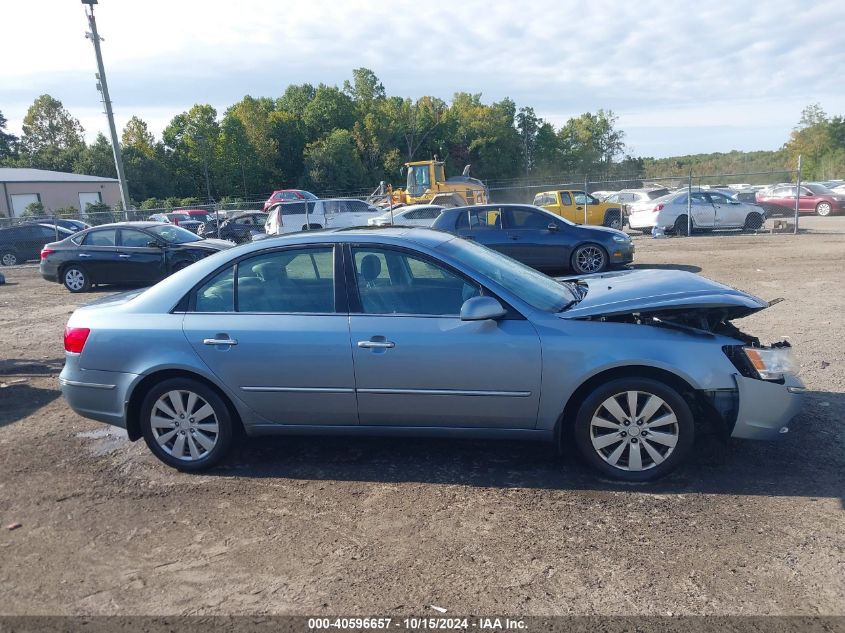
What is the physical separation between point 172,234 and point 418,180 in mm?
20287

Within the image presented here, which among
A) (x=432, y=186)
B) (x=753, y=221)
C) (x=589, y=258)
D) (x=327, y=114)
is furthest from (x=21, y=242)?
(x=327, y=114)

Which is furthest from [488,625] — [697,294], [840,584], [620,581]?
[697,294]

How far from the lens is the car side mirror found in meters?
4.15

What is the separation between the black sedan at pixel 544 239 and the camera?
13.5 meters

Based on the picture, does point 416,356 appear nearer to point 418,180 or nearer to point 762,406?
point 762,406

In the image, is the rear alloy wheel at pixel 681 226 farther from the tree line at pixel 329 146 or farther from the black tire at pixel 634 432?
the tree line at pixel 329 146

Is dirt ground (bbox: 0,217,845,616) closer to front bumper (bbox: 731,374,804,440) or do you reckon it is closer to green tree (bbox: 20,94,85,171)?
front bumper (bbox: 731,374,804,440)

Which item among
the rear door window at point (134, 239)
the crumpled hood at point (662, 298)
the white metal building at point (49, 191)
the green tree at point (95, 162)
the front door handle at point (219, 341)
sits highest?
the green tree at point (95, 162)

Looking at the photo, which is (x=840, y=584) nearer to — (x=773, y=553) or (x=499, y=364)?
(x=773, y=553)

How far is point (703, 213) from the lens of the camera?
21.6 meters

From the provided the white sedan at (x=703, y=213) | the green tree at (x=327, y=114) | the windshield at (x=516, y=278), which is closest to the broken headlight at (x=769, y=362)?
the windshield at (x=516, y=278)

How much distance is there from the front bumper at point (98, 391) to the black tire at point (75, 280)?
36.2 ft

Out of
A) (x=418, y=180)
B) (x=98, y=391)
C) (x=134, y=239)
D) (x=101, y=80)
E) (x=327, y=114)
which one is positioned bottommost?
(x=98, y=391)

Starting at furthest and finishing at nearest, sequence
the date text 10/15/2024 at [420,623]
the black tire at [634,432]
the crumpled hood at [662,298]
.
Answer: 1. the crumpled hood at [662,298]
2. the black tire at [634,432]
3. the date text 10/15/2024 at [420,623]
